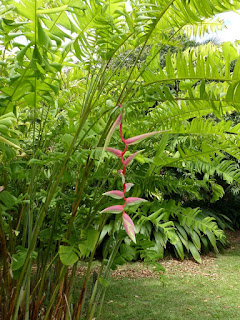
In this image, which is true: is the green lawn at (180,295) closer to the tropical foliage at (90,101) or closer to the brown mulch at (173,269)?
the brown mulch at (173,269)

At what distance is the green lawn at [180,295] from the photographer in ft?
7.89

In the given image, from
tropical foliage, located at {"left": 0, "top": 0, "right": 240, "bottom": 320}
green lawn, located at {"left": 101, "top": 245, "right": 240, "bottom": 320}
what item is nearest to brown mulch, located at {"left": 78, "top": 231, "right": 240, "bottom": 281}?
green lawn, located at {"left": 101, "top": 245, "right": 240, "bottom": 320}

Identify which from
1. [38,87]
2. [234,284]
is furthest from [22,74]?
[234,284]

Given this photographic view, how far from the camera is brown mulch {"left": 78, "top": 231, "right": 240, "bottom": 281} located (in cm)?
351

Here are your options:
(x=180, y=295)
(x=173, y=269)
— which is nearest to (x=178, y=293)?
(x=180, y=295)

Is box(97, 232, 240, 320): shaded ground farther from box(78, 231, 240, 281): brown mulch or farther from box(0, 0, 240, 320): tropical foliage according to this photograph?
box(0, 0, 240, 320): tropical foliage

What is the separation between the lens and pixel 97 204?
50.1 inches

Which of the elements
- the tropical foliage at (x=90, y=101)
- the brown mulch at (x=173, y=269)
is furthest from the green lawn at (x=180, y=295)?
the tropical foliage at (x=90, y=101)

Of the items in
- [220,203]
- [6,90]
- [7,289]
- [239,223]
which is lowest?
[239,223]

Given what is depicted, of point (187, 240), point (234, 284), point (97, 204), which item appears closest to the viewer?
point (97, 204)

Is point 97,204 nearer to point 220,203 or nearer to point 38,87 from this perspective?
point 38,87

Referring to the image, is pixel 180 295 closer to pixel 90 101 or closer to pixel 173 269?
pixel 173 269

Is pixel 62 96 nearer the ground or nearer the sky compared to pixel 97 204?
Answer: nearer the sky

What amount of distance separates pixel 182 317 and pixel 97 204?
5.02ft
